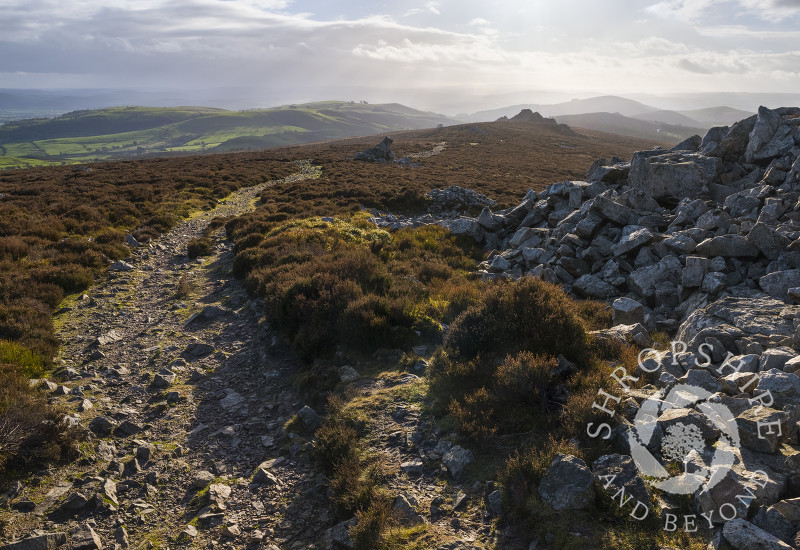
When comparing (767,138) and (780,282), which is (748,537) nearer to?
(780,282)

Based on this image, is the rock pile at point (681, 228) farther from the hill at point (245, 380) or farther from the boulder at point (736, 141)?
the hill at point (245, 380)

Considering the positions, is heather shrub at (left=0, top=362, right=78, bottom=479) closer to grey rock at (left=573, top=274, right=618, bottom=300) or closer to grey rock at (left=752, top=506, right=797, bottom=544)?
grey rock at (left=752, top=506, right=797, bottom=544)

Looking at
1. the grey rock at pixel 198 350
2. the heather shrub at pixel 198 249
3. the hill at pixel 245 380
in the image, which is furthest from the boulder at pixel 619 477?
the heather shrub at pixel 198 249

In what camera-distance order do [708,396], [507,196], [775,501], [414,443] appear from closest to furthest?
[775,501]
[708,396]
[414,443]
[507,196]

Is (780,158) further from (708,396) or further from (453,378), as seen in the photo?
(453,378)

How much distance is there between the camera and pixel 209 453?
7395 millimetres

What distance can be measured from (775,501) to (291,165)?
52.8 m

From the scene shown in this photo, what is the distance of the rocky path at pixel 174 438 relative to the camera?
580 cm

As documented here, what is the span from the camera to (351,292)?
11.2 m

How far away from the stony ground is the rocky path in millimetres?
24

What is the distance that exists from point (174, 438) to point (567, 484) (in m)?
6.85

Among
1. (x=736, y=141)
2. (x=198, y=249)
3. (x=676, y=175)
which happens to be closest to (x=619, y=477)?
(x=676, y=175)

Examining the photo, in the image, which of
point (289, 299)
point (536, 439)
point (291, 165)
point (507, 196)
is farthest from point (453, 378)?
point (291, 165)

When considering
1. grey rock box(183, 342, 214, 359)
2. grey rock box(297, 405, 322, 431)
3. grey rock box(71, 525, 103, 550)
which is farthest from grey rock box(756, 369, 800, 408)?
grey rock box(183, 342, 214, 359)
